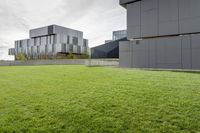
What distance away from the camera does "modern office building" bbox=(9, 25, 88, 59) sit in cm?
7338

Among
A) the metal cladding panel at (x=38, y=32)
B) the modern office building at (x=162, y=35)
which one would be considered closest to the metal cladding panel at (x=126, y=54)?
the modern office building at (x=162, y=35)

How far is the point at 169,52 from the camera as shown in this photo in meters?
18.5

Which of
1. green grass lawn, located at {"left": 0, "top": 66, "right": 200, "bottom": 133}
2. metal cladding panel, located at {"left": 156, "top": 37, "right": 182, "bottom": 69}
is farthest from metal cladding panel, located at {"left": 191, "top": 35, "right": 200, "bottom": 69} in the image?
green grass lawn, located at {"left": 0, "top": 66, "right": 200, "bottom": 133}

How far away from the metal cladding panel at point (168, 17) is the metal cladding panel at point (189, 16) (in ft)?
1.49

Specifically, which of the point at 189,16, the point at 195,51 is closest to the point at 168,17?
the point at 189,16

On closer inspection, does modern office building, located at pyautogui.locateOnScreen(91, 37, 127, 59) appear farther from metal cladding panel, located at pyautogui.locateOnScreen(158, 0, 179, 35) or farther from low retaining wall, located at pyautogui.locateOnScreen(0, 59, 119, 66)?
metal cladding panel, located at pyautogui.locateOnScreen(158, 0, 179, 35)

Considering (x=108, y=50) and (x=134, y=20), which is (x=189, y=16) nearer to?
(x=134, y=20)

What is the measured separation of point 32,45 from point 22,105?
272 feet

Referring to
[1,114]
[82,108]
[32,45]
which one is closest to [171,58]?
[82,108]

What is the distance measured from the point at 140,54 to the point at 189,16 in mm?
5880

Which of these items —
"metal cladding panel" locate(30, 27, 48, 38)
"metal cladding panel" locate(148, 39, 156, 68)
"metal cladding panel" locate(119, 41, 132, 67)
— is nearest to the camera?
"metal cladding panel" locate(148, 39, 156, 68)

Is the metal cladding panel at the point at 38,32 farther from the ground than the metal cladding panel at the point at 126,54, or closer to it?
farther from the ground

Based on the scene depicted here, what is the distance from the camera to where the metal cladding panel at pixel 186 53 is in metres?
17.5

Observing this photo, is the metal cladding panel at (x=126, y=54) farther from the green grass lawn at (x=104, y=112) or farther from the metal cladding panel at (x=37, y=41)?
the metal cladding panel at (x=37, y=41)
